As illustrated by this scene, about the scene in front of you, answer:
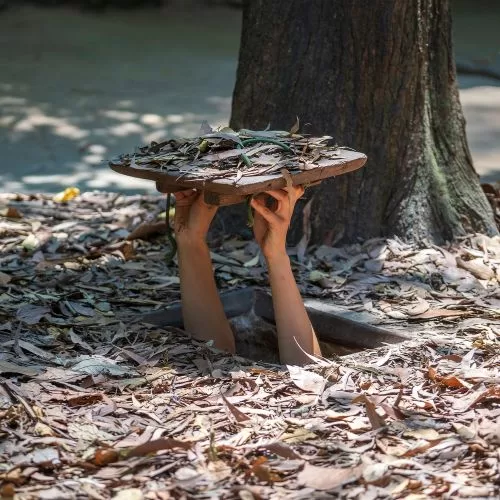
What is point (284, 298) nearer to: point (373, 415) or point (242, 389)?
point (242, 389)

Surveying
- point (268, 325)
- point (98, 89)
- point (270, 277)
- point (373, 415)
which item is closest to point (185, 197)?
point (270, 277)

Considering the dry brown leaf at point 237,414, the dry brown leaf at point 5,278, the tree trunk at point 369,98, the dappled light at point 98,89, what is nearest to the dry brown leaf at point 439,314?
the tree trunk at point 369,98

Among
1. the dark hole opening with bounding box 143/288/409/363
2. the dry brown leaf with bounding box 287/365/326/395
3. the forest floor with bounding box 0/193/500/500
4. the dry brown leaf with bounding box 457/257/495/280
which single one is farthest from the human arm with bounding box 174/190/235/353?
the dry brown leaf with bounding box 457/257/495/280

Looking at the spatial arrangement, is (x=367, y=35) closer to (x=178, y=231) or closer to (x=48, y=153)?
(x=178, y=231)

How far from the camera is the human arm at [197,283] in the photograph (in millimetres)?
3951

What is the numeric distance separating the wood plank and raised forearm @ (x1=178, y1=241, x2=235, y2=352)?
0.30 m

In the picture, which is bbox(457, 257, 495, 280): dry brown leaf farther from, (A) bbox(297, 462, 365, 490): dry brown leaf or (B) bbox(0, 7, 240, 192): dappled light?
(B) bbox(0, 7, 240, 192): dappled light

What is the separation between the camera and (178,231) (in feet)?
13.0

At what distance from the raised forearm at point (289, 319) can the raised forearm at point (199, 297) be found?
0.30 m

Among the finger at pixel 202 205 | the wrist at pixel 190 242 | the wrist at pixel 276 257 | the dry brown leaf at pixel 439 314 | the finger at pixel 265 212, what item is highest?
the finger at pixel 265 212

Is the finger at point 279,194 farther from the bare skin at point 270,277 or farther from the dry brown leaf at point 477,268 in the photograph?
the dry brown leaf at point 477,268

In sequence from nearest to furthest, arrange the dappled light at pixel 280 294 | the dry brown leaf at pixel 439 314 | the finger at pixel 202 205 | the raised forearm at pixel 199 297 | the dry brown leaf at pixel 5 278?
the dappled light at pixel 280 294, the finger at pixel 202 205, the raised forearm at pixel 199 297, the dry brown leaf at pixel 439 314, the dry brown leaf at pixel 5 278

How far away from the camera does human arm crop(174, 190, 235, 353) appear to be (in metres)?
3.95

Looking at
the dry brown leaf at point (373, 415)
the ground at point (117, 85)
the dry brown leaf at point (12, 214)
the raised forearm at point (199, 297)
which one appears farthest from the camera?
the ground at point (117, 85)
